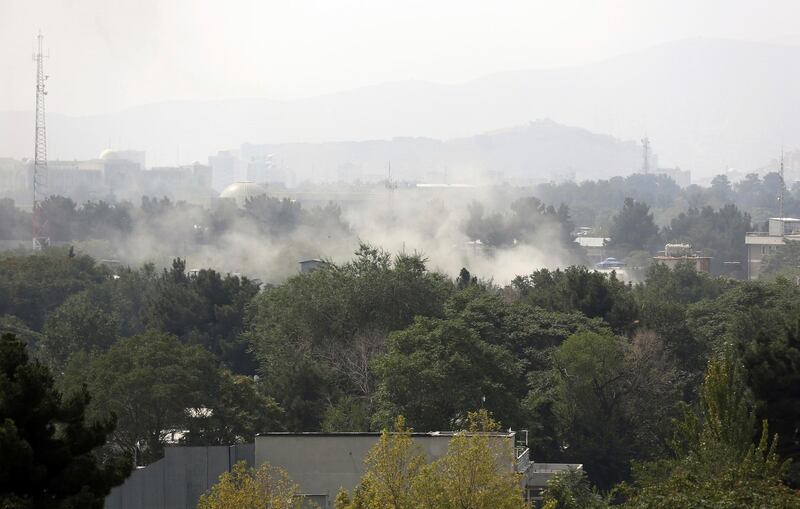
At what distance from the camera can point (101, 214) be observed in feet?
497

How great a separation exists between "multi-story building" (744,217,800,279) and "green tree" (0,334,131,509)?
118m

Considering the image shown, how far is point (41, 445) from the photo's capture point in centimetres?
2048

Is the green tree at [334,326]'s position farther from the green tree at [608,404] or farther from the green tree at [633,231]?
the green tree at [633,231]

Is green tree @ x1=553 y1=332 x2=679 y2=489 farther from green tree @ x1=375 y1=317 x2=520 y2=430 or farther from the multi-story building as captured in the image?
the multi-story building

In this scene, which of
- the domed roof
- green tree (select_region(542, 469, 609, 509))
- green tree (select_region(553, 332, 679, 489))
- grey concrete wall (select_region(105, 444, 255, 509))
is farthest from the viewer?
the domed roof

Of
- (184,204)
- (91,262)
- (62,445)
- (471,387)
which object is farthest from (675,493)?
(184,204)

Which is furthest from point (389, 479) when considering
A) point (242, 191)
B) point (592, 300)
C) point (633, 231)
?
point (242, 191)

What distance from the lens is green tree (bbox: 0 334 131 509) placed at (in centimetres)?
1959

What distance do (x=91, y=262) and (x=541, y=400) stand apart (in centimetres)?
5032

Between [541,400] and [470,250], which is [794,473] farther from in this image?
[470,250]

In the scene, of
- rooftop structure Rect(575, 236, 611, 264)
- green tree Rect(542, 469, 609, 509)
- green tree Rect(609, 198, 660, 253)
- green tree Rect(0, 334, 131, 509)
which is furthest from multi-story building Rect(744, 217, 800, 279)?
green tree Rect(0, 334, 131, 509)

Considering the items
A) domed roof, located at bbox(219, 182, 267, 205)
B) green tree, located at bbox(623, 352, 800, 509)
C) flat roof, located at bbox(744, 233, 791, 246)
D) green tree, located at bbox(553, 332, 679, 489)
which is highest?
domed roof, located at bbox(219, 182, 267, 205)

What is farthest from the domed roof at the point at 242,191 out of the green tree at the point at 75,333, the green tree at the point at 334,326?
the green tree at the point at 334,326

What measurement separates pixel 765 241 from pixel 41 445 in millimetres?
127282
